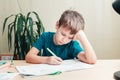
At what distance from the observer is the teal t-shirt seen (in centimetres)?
177

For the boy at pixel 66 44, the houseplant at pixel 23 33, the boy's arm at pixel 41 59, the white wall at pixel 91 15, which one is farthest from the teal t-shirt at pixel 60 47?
the white wall at pixel 91 15

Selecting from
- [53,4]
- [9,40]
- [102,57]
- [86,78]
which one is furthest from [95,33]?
[86,78]

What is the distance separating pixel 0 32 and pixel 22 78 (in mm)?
1796

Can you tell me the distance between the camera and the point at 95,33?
2822mm

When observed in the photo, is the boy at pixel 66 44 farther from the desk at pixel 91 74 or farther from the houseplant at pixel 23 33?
the houseplant at pixel 23 33

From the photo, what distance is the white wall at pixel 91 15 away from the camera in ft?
9.07

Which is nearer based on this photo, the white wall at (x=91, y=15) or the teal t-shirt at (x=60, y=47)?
the teal t-shirt at (x=60, y=47)

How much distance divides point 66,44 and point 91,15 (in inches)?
43.8

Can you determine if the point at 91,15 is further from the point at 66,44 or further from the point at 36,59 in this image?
the point at 36,59

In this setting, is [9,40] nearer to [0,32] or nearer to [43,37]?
[0,32]

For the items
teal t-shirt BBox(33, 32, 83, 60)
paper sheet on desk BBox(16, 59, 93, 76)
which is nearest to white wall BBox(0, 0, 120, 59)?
teal t-shirt BBox(33, 32, 83, 60)

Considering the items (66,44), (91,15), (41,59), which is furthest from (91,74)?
(91,15)

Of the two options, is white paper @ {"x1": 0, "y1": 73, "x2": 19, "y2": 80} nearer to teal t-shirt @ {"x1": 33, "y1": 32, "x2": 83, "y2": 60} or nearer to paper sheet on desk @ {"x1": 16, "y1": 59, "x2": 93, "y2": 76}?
paper sheet on desk @ {"x1": 16, "y1": 59, "x2": 93, "y2": 76}

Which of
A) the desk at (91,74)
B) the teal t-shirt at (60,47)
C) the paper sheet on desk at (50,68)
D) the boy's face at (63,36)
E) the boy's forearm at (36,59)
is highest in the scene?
the boy's face at (63,36)
